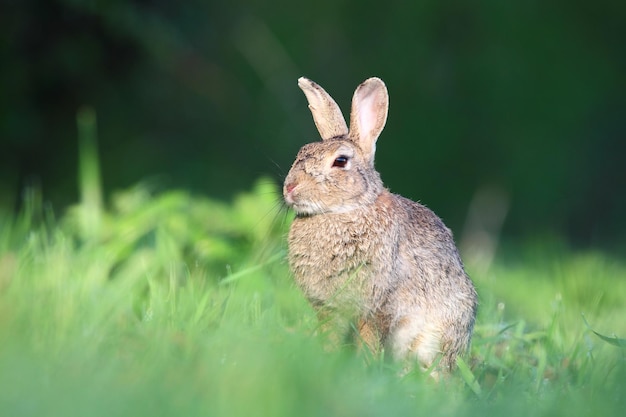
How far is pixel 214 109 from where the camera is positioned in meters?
9.92

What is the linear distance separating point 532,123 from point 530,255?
3650 millimetres

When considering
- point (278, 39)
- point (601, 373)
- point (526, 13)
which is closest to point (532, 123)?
point (526, 13)

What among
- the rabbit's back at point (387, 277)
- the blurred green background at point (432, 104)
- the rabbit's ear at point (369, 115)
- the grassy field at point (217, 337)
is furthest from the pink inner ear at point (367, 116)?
the blurred green background at point (432, 104)

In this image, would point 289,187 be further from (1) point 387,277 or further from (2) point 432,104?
(2) point 432,104

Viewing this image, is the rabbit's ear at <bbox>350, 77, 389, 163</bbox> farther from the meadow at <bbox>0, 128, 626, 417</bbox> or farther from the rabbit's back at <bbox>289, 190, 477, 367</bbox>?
the meadow at <bbox>0, 128, 626, 417</bbox>

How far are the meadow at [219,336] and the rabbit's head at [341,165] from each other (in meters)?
0.40

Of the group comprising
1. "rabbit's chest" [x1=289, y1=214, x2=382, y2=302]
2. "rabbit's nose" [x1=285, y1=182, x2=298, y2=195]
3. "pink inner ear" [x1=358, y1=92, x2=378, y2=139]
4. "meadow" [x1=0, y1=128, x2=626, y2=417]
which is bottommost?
"meadow" [x1=0, y1=128, x2=626, y2=417]

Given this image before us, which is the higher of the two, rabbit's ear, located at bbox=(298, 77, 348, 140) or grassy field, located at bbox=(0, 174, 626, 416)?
rabbit's ear, located at bbox=(298, 77, 348, 140)

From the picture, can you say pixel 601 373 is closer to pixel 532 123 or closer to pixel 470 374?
pixel 470 374

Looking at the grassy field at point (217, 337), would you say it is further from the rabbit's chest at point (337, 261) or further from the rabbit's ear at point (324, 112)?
the rabbit's ear at point (324, 112)

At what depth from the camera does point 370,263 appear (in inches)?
149

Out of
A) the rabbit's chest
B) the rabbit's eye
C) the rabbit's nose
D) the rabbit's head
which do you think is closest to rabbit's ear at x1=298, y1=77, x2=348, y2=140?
the rabbit's head

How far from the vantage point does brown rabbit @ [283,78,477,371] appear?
377 cm

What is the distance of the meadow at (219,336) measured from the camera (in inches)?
99.1
